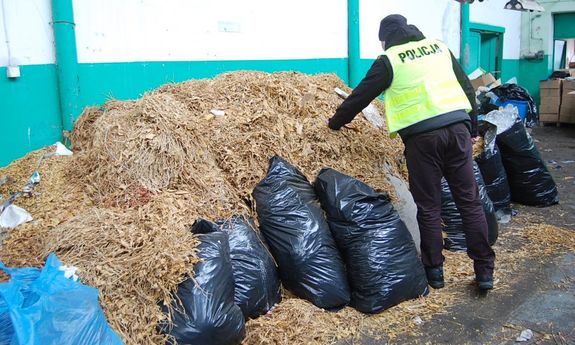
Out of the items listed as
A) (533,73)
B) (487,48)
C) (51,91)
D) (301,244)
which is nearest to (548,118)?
(533,73)

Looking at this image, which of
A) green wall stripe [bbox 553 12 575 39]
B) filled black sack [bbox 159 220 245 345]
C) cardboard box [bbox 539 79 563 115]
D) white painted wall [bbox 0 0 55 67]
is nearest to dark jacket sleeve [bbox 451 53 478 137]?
filled black sack [bbox 159 220 245 345]

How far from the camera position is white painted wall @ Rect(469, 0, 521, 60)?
1066 centimetres

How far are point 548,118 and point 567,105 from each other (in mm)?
488

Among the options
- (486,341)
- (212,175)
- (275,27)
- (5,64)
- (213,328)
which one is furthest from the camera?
(275,27)

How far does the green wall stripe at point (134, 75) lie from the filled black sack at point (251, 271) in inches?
73.4

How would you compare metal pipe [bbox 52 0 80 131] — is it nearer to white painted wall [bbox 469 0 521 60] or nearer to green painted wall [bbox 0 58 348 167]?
green painted wall [bbox 0 58 348 167]

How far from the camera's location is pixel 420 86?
323 cm

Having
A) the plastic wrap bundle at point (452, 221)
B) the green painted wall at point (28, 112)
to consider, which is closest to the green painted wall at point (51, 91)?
the green painted wall at point (28, 112)

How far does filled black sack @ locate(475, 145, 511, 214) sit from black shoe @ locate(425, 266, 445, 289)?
154 cm

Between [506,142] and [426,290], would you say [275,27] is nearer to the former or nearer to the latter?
[506,142]

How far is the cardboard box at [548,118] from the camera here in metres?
11.8

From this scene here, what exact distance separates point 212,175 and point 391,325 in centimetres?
141

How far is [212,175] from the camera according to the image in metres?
3.21

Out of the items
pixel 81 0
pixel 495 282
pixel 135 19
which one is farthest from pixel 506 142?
pixel 81 0
